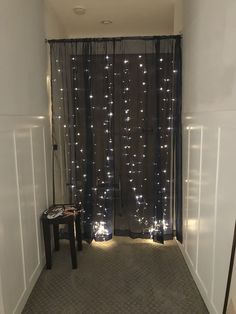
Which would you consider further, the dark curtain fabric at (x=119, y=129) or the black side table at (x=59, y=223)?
the dark curtain fabric at (x=119, y=129)

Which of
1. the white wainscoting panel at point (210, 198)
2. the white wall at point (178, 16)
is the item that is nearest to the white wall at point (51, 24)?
the white wall at point (178, 16)

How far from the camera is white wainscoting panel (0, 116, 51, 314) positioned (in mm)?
1708

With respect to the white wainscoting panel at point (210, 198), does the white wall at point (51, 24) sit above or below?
above

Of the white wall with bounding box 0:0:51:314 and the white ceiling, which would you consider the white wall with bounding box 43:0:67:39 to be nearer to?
the white ceiling

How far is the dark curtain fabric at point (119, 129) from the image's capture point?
2662mm

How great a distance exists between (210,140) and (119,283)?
136cm

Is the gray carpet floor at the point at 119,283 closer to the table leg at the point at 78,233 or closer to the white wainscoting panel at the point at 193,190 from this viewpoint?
the table leg at the point at 78,233

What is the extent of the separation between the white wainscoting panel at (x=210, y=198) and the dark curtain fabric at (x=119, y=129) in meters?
0.35

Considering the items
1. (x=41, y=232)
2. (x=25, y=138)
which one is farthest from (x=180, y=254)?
(x=25, y=138)

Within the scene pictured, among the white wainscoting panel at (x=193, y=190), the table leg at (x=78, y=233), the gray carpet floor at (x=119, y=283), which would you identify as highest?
the white wainscoting panel at (x=193, y=190)

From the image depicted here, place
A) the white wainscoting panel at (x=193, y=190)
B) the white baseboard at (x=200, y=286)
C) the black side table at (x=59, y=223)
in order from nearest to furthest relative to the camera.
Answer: the white baseboard at (x=200, y=286) < the white wainscoting panel at (x=193, y=190) < the black side table at (x=59, y=223)

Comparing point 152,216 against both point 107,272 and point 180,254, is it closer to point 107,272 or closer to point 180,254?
point 180,254

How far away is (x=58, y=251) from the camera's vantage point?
277 centimetres

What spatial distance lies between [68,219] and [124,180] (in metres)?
0.77
